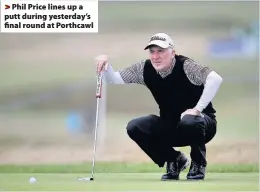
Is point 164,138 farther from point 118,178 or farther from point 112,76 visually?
point 112,76

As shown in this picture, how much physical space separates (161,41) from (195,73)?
28cm

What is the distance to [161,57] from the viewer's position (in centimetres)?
367

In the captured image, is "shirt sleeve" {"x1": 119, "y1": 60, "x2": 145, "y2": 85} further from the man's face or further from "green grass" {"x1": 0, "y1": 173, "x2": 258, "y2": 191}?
"green grass" {"x1": 0, "y1": 173, "x2": 258, "y2": 191}

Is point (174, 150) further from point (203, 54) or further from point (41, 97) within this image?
point (41, 97)

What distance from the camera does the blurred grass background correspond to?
152 inches

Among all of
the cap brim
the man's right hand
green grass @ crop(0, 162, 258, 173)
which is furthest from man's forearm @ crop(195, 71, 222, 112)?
the man's right hand

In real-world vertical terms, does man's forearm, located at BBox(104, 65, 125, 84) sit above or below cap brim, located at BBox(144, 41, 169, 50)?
below

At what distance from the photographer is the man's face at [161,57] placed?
3.65 m

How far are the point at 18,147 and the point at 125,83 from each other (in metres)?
0.71

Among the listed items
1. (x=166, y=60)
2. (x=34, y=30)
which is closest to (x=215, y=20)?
(x=166, y=60)
